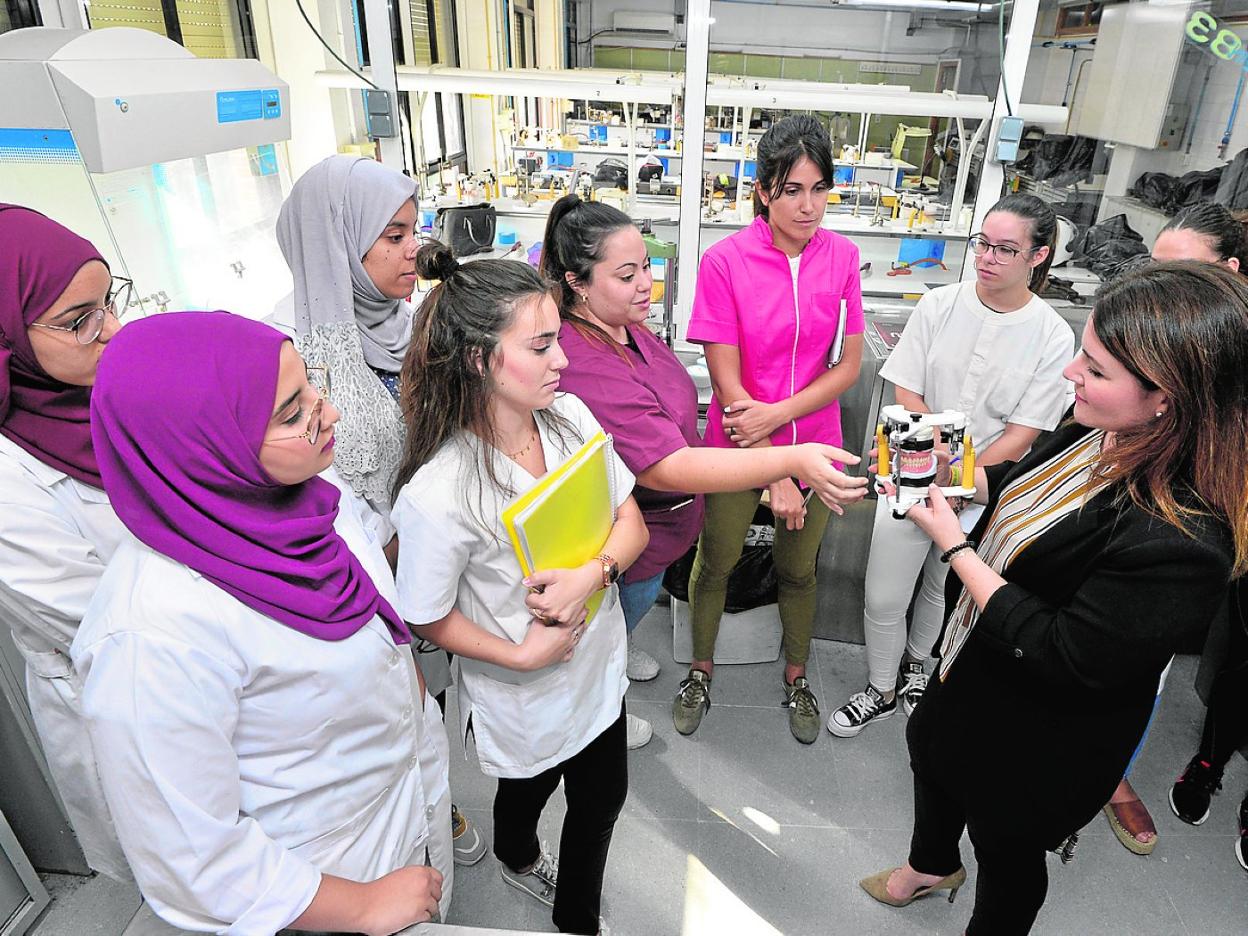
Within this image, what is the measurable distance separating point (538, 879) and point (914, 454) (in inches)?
50.0

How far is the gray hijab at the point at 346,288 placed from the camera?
133 cm

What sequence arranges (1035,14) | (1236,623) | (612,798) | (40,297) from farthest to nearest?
(1035,14) < (1236,623) < (612,798) < (40,297)

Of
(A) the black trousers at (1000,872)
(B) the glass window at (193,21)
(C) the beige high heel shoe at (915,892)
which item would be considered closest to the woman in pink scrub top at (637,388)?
(A) the black trousers at (1000,872)

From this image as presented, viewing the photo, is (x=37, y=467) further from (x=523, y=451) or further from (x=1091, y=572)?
(x=1091, y=572)

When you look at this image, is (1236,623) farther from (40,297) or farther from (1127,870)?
(40,297)

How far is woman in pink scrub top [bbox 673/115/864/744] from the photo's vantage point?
182cm

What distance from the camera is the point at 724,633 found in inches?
95.0

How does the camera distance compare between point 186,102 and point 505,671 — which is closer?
point 505,671

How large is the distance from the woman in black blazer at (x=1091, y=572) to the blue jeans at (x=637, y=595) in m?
0.66

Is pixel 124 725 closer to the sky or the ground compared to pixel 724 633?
closer to the sky

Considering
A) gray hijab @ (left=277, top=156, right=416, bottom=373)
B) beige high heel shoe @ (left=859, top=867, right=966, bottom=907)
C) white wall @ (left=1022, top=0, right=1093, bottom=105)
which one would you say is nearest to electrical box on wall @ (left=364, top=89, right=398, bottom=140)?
gray hijab @ (left=277, top=156, right=416, bottom=373)

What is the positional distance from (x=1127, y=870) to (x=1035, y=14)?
2.53 m

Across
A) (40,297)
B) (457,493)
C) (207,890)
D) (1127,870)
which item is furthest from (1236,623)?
(40,297)

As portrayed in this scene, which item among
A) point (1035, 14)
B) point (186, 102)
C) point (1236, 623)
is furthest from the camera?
point (1035, 14)
